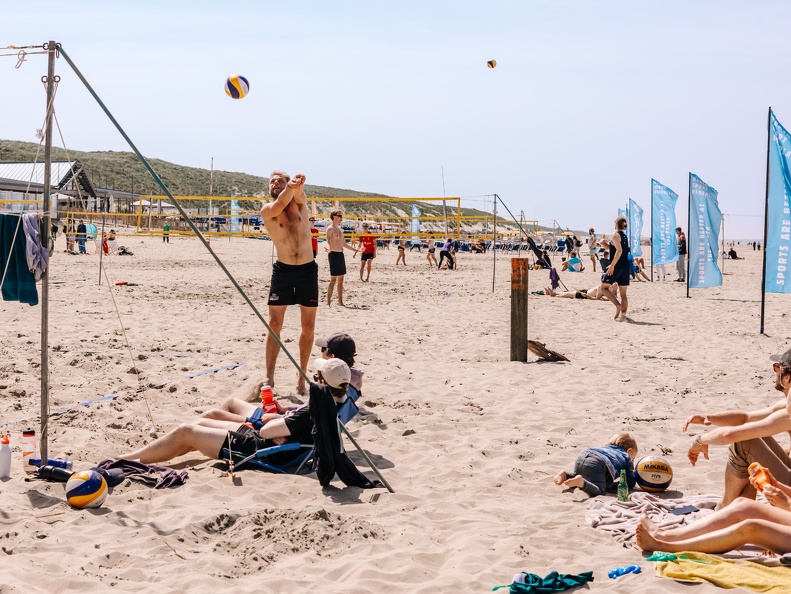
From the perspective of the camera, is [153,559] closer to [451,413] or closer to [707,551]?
[707,551]

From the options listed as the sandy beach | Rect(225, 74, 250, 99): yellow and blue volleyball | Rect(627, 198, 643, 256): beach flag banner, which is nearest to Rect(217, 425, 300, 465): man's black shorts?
the sandy beach

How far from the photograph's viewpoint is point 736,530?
3.35 m

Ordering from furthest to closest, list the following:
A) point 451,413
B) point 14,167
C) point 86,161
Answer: point 86,161
point 14,167
point 451,413

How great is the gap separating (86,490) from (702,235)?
13.8m

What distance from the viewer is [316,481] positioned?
175 inches

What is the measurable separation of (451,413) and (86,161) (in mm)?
84034

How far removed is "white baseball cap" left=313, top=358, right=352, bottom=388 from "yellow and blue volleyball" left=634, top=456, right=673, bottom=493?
165 centimetres

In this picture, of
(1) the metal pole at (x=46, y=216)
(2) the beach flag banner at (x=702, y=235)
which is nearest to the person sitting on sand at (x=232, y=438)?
(1) the metal pole at (x=46, y=216)

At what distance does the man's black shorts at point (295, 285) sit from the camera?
20.4 ft

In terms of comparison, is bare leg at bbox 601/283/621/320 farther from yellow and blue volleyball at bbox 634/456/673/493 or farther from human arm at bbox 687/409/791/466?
human arm at bbox 687/409/791/466

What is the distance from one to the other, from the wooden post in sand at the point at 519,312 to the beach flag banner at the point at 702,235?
8312mm

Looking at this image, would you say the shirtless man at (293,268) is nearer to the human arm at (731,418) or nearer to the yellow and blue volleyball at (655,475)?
the yellow and blue volleyball at (655,475)

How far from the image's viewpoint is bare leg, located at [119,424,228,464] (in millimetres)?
4562

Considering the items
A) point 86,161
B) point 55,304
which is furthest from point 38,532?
point 86,161
